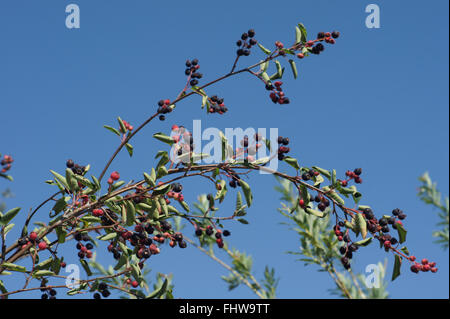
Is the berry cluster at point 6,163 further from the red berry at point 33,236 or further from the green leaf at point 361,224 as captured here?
the green leaf at point 361,224

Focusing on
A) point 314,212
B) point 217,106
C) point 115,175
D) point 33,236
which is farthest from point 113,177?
point 314,212

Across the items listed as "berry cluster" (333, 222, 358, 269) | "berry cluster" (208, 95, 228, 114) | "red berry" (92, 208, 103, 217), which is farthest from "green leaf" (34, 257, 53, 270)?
"berry cluster" (333, 222, 358, 269)

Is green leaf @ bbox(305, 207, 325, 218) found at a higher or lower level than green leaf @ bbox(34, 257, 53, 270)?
higher

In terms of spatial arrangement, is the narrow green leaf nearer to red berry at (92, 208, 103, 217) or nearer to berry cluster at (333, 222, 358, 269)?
red berry at (92, 208, 103, 217)

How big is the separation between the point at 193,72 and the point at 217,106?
351mm

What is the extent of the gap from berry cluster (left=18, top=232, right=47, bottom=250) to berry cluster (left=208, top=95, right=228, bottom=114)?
1.43 meters

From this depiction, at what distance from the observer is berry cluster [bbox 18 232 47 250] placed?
3188 millimetres

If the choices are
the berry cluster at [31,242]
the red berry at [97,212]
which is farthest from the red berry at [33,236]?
the red berry at [97,212]

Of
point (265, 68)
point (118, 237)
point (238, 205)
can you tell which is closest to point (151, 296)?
point (118, 237)

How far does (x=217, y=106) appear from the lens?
3744 millimetres

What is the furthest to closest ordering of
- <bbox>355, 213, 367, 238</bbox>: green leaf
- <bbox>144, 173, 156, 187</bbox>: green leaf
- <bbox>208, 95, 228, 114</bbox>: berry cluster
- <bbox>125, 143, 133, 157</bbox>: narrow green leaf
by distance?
<bbox>208, 95, 228, 114</bbox>: berry cluster, <bbox>125, 143, 133, 157</bbox>: narrow green leaf, <bbox>355, 213, 367, 238</bbox>: green leaf, <bbox>144, 173, 156, 187</bbox>: green leaf

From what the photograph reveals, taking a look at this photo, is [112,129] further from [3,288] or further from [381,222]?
[381,222]

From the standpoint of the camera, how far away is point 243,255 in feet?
27.6
